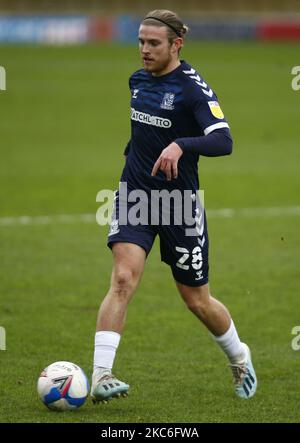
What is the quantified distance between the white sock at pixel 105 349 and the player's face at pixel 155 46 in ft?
6.40

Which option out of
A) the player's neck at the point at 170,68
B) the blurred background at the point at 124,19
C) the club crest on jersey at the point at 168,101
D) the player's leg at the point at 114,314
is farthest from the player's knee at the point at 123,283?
the blurred background at the point at 124,19

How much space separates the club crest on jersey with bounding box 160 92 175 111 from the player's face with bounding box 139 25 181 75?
22 cm

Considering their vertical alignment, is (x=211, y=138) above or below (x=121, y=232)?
above

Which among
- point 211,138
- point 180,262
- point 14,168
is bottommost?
point 14,168

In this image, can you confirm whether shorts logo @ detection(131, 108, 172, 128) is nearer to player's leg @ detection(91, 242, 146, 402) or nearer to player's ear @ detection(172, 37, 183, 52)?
player's ear @ detection(172, 37, 183, 52)

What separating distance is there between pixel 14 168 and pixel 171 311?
36.1ft

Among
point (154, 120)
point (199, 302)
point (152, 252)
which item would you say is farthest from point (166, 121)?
point (152, 252)

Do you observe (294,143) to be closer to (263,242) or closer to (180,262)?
(263,242)

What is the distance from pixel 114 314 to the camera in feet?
25.3

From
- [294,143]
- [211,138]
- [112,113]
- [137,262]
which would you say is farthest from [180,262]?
[112,113]

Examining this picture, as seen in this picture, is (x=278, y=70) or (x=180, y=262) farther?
(x=278, y=70)

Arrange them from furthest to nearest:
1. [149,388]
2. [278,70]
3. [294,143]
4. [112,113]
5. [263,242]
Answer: [278,70] < [112,113] < [294,143] < [263,242] < [149,388]

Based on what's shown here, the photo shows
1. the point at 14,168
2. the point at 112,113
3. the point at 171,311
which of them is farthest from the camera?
the point at 112,113

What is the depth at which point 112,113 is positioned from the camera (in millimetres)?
30875
